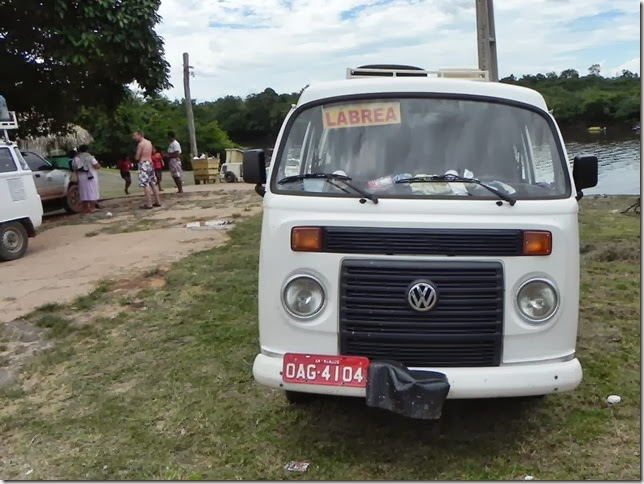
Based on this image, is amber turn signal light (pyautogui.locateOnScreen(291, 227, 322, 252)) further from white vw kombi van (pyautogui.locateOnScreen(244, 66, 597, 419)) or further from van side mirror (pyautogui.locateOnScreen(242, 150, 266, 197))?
van side mirror (pyautogui.locateOnScreen(242, 150, 266, 197))

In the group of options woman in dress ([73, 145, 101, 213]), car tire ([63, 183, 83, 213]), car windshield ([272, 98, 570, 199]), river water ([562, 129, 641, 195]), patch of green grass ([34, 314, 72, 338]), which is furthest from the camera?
river water ([562, 129, 641, 195])

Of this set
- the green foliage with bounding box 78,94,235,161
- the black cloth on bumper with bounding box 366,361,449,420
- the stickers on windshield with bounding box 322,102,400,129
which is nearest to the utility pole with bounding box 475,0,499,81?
the stickers on windshield with bounding box 322,102,400,129

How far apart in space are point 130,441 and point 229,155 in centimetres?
2439

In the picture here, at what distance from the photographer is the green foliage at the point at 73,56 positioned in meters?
13.8

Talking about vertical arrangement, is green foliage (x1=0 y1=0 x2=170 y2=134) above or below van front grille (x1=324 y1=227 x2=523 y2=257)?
above

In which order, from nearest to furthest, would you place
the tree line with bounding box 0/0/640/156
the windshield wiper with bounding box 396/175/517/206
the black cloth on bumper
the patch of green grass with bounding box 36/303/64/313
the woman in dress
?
the black cloth on bumper → the windshield wiper with bounding box 396/175/517/206 → the patch of green grass with bounding box 36/303/64/313 → the tree line with bounding box 0/0/640/156 → the woman in dress

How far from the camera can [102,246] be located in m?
11.5

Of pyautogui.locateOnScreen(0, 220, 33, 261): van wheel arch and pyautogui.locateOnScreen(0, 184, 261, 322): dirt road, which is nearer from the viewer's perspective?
pyautogui.locateOnScreen(0, 184, 261, 322): dirt road

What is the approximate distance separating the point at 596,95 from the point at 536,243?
39733 millimetres

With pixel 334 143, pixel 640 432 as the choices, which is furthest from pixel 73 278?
pixel 640 432

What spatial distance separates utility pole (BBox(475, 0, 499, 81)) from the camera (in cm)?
1050

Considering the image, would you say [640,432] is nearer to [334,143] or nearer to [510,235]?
[510,235]

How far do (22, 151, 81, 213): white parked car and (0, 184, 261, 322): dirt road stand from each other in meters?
0.47

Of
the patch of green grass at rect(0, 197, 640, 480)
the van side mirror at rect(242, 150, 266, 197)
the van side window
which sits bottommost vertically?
the patch of green grass at rect(0, 197, 640, 480)
